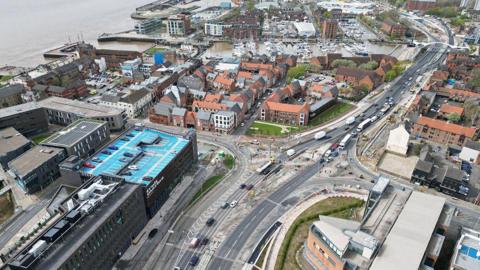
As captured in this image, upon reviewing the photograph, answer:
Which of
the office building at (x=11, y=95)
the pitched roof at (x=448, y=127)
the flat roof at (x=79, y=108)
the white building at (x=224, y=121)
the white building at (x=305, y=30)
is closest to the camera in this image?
the pitched roof at (x=448, y=127)

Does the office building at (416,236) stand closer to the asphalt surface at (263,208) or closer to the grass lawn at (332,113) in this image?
the asphalt surface at (263,208)

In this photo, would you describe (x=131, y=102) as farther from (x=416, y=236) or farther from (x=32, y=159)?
(x=416, y=236)

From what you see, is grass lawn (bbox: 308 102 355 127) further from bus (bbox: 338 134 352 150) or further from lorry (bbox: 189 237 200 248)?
lorry (bbox: 189 237 200 248)

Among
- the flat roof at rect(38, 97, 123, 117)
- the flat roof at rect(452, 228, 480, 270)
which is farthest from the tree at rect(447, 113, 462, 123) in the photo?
the flat roof at rect(38, 97, 123, 117)

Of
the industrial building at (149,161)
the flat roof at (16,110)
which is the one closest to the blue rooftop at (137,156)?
the industrial building at (149,161)

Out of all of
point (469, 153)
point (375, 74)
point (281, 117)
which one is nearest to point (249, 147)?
point (281, 117)

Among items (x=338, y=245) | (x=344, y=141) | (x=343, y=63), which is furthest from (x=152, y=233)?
(x=343, y=63)

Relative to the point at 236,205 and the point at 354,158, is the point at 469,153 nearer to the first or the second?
the point at 354,158
